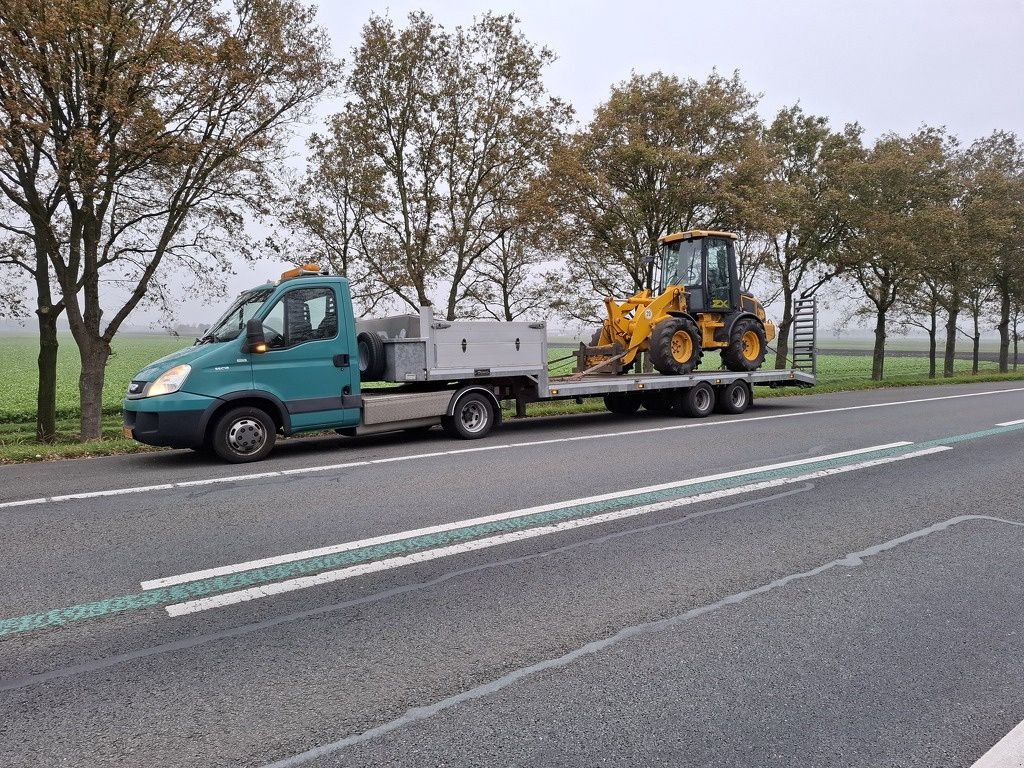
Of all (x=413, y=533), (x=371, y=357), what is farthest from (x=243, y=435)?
(x=413, y=533)

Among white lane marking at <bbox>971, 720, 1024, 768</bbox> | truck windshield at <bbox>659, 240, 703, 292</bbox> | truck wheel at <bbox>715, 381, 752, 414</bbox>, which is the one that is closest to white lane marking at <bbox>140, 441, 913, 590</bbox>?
white lane marking at <bbox>971, 720, 1024, 768</bbox>

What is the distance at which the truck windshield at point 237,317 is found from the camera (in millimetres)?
8266

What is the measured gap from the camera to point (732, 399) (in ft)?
44.5

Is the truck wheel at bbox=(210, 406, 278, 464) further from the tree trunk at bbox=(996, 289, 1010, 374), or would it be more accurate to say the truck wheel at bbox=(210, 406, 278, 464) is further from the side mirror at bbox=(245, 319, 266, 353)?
the tree trunk at bbox=(996, 289, 1010, 374)

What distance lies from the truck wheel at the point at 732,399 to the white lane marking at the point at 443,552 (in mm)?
6721

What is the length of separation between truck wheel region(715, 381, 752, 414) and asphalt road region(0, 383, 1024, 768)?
6.63 meters

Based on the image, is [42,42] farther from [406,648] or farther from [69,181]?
[406,648]

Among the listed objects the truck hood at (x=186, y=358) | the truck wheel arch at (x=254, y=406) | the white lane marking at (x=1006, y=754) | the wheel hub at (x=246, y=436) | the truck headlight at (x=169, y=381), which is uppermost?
the truck hood at (x=186, y=358)

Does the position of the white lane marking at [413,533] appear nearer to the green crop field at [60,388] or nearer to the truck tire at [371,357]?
the truck tire at [371,357]

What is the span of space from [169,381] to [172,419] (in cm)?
46

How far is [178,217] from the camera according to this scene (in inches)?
588

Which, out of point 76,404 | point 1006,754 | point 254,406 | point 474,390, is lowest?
point 76,404

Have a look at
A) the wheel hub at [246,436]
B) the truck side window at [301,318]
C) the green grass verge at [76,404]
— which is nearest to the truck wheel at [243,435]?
the wheel hub at [246,436]

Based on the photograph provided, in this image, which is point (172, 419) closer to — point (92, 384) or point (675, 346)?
point (92, 384)
